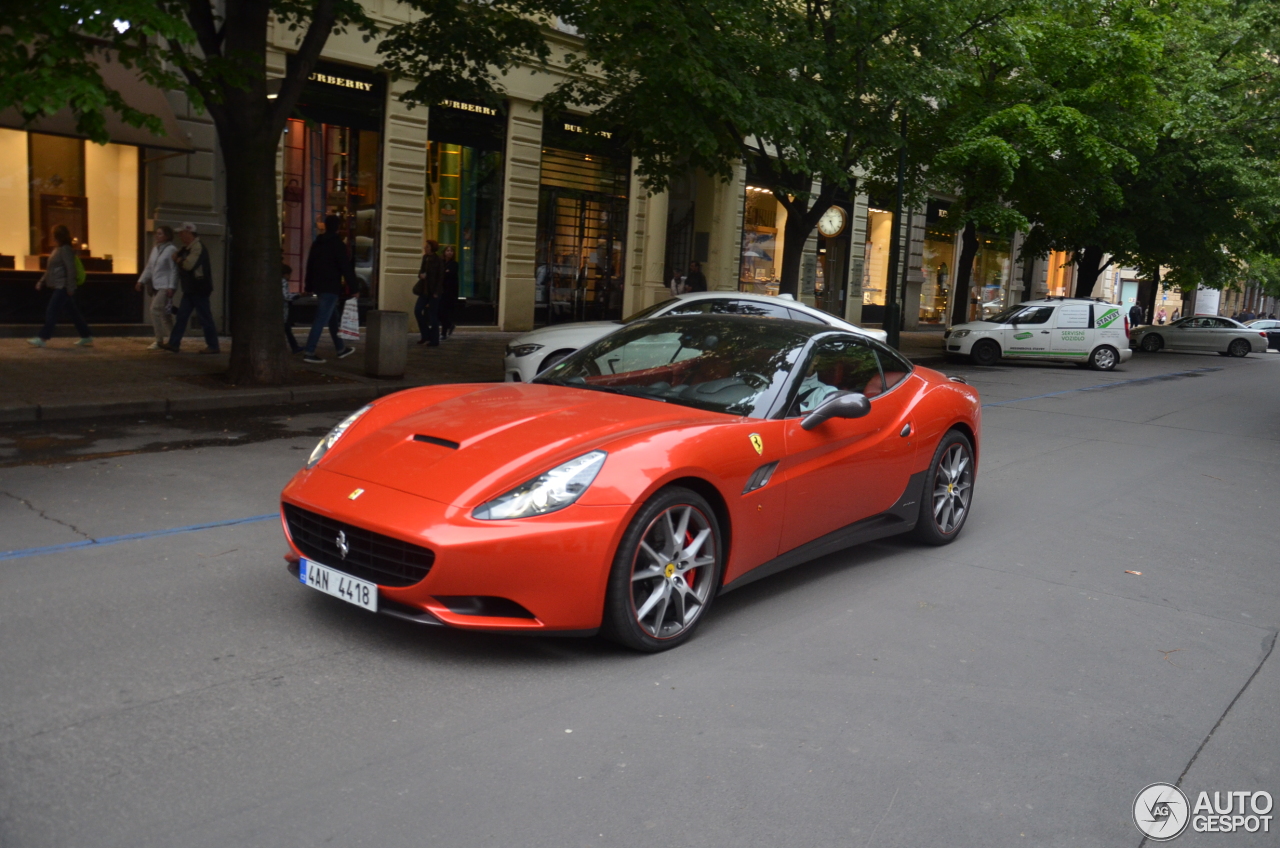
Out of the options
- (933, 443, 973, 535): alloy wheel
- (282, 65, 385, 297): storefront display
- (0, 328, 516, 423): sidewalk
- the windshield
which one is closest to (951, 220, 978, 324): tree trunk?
(282, 65, 385, 297): storefront display

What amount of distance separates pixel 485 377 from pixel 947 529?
30.4ft

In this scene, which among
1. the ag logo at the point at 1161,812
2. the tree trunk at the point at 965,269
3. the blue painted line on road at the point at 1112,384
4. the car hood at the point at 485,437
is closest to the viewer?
the ag logo at the point at 1161,812

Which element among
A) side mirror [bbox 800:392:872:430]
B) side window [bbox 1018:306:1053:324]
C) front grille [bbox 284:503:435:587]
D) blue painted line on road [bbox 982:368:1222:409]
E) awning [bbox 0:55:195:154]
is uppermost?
awning [bbox 0:55:195:154]

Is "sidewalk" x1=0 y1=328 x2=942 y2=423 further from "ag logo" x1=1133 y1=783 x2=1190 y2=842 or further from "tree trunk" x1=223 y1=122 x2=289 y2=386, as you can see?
"ag logo" x1=1133 y1=783 x2=1190 y2=842

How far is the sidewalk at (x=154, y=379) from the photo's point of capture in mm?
10594

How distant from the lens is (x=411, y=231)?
819 inches

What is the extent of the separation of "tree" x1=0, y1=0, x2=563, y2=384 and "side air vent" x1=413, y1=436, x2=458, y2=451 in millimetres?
5904

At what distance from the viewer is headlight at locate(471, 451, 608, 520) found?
4195 millimetres

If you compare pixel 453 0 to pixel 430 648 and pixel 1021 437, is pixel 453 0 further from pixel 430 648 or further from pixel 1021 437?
pixel 430 648

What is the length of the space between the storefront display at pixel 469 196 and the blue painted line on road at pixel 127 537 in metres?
15.2

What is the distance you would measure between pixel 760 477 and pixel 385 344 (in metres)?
9.69

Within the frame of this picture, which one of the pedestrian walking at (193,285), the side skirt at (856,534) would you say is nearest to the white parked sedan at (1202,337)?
the pedestrian walking at (193,285)

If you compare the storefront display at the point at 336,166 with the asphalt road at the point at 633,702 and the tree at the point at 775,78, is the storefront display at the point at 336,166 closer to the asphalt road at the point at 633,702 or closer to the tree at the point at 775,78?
the tree at the point at 775,78

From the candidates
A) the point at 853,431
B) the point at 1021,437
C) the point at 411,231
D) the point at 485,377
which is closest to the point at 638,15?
the point at 485,377
